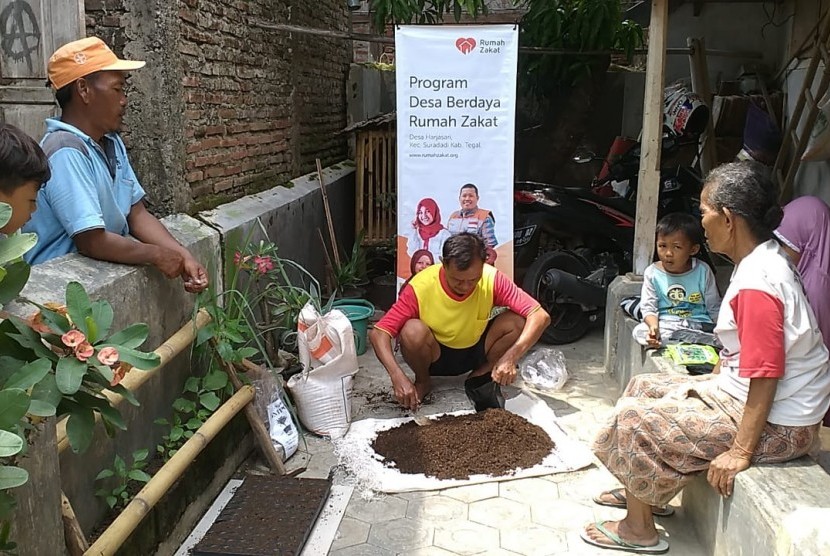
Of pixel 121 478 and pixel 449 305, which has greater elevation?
pixel 449 305

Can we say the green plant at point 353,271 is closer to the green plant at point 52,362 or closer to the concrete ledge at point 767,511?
the concrete ledge at point 767,511

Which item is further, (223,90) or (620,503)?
(223,90)

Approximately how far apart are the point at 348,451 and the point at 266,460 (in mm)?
405

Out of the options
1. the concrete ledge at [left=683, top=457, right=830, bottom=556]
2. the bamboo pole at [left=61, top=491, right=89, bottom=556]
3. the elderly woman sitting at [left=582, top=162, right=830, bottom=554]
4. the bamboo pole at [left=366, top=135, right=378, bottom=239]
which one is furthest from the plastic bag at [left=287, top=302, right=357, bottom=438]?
the bamboo pole at [left=366, top=135, right=378, bottom=239]

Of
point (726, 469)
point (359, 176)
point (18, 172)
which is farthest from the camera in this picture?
point (359, 176)

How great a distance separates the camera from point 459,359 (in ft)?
14.3

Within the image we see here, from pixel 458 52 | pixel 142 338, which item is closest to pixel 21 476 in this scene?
pixel 142 338

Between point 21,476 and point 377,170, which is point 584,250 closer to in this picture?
point 377,170

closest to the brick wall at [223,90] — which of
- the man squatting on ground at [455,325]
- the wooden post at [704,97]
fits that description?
the man squatting on ground at [455,325]

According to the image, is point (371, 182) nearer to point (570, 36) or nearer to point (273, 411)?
point (570, 36)

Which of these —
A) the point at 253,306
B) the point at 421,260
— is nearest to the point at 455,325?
the point at 421,260

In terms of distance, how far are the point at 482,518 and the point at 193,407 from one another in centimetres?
134

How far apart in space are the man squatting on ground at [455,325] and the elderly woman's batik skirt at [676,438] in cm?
113

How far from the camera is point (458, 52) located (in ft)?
16.1
